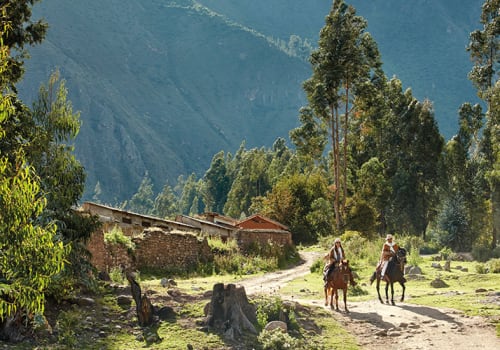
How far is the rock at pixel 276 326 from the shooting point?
13973 millimetres

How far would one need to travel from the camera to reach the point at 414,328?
49.4 feet

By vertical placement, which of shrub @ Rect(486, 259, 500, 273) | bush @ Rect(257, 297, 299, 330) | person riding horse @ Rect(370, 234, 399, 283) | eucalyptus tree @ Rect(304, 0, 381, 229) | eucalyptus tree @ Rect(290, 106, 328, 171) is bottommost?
bush @ Rect(257, 297, 299, 330)

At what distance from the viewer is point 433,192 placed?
6938 cm

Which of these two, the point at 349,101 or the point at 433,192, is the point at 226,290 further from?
the point at 433,192

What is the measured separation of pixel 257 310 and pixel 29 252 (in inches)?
299

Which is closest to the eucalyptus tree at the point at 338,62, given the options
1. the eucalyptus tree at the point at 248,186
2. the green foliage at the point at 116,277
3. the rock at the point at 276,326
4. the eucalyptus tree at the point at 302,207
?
the eucalyptus tree at the point at 302,207

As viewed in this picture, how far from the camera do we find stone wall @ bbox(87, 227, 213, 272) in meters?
24.0

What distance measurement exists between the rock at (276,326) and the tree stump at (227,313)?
0.33 meters

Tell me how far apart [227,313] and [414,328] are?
4.99 meters

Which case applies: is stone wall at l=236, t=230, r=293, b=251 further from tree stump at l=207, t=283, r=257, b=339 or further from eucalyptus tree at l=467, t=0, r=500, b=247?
eucalyptus tree at l=467, t=0, r=500, b=247

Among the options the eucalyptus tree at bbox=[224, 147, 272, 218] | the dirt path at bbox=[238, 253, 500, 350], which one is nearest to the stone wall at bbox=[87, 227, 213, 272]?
the dirt path at bbox=[238, 253, 500, 350]

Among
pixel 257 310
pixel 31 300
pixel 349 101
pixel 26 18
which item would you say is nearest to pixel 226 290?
pixel 257 310

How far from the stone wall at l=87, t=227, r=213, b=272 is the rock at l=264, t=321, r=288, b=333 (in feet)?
35.6

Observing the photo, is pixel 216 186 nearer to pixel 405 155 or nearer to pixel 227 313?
pixel 405 155
